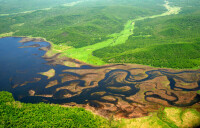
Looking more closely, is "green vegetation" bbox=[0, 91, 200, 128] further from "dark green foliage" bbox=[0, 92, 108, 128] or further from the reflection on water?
the reflection on water

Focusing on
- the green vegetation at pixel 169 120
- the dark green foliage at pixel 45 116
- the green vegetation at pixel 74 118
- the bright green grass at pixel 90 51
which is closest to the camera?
the dark green foliage at pixel 45 116

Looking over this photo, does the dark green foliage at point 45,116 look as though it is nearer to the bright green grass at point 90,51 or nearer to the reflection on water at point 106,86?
the reflection on water at point 106,86

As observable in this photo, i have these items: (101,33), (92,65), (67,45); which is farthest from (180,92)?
(101,33)

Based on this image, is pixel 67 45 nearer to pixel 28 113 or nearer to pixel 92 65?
pixel 92 65

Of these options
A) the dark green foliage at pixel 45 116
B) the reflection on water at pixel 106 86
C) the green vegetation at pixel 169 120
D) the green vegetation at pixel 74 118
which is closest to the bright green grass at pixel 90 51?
the reflection on water at pixel 106 86

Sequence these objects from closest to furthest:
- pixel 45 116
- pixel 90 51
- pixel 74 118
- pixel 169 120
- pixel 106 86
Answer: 1. pixel 74 118
2. pixel 45 116
3. pixel 169 120
4. pixel 106 86
5. pixel 90 51

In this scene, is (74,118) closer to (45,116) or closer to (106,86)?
(45,116)

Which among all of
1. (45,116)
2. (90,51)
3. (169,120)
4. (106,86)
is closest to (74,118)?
(45,116)
